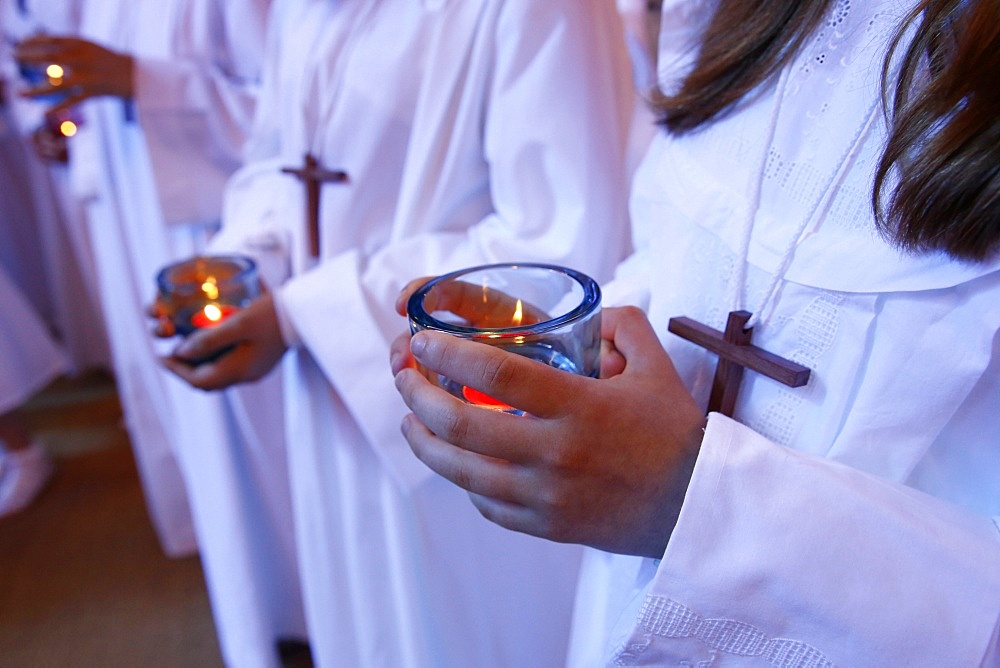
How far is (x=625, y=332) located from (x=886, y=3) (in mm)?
273

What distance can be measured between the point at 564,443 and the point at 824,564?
6.5 inches

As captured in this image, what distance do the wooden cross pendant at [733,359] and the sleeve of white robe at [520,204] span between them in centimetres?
32

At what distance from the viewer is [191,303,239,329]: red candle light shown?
33.8 inches

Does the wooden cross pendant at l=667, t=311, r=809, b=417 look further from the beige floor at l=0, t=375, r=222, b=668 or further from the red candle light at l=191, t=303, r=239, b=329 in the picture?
the beige floor at l=0, t=375, r=222, b=668

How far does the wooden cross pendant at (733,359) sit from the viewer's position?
43cm

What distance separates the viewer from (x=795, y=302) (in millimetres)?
444

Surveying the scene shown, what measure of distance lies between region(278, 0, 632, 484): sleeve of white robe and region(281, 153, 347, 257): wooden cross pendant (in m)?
0.15

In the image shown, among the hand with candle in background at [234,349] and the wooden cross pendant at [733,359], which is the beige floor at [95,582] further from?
the wooden cross pendant at [733,359]

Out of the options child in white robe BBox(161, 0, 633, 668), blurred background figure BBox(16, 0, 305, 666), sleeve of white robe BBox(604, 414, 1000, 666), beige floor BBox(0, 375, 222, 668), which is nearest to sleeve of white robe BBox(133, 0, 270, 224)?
blurred background figure BBox(16, 0, 305, 666)

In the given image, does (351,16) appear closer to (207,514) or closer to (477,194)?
(477,194)

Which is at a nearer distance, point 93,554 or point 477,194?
point 477,194

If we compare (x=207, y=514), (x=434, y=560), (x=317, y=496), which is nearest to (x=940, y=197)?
(x=434, y=560)

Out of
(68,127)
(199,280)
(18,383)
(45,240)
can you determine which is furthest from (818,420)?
(45,240)

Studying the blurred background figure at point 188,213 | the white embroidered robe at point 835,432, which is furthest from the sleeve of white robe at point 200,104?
the white embroidered robe at point 835,432
